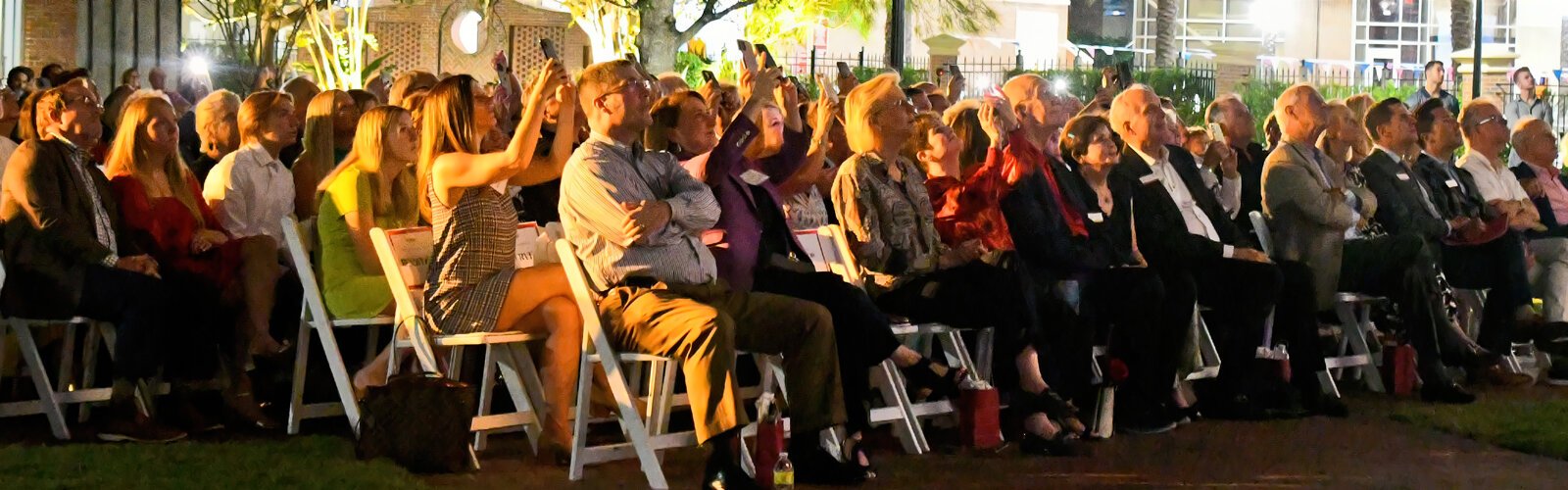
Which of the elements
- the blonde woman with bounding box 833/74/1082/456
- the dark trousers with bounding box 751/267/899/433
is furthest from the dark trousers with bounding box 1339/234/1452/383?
the dark trousers with bounding box 751/267/899/433

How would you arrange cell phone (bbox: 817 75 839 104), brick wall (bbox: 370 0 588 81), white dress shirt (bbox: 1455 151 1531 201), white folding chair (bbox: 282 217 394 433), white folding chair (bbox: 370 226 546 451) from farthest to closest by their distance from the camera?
brick wall (bbox: 370 0 588 81) → white dress shirt (bbox: 1455 151 1531 201) → cell phone (bbox: 817 75 839 104) → white folding chair (bbox: 282 217 394 433) → white folding chair (bbox: 370 226 546 451)

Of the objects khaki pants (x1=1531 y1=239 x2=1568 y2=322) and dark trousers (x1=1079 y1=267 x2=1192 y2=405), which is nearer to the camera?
dark trousers (x1=1079 y1=267 x2=1192 y2=405)

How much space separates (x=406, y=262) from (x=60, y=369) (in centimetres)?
158

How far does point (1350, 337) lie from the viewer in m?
9.69

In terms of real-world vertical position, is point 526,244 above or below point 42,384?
above

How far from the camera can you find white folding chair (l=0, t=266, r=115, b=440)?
7266mm

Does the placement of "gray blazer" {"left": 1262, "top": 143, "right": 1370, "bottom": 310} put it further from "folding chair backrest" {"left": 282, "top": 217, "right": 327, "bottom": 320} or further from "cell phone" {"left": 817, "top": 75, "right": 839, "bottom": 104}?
"folding chair backrest" {"left": 282, "top": 217, "right": 327, "bottom": 320}

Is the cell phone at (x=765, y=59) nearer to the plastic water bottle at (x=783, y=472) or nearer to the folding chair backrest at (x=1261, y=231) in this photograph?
the plastic water bottle at (x=783, y=472)

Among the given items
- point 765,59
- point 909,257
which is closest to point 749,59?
point 765,59

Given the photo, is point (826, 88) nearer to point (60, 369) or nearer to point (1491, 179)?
point (60, 369)

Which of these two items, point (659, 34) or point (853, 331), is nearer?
point (853, 331)

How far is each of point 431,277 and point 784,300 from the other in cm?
123

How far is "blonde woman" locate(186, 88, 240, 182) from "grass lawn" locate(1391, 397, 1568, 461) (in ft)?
16.7

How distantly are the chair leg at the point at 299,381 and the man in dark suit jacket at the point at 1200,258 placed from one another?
334 centimetres
